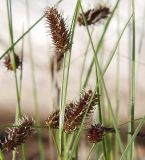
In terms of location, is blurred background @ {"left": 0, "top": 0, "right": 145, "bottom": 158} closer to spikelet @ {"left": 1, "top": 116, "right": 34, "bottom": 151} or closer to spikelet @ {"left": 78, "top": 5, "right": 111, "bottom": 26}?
spikelet @ {"left": 78, "top": 5, "right": 111, "bottom": 26}

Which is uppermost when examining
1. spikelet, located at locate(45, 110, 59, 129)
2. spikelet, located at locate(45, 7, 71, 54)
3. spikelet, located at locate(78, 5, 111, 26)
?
spikelet, located at locate(78, 5, 111, 26)

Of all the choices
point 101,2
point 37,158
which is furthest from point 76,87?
point 101,2

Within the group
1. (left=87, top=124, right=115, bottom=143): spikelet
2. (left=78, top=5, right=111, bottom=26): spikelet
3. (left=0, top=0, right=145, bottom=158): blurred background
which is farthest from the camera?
(left=0, top=0, right=145, bottom=158): blurred background

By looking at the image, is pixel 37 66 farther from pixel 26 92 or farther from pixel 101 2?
pixel 101 2

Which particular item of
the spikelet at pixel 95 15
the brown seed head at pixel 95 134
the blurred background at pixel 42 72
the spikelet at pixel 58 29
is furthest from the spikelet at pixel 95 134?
the blurred background at pixel 42 72

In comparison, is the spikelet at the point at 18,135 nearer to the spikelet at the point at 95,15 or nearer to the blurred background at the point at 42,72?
the spikelet at the point at 95,15

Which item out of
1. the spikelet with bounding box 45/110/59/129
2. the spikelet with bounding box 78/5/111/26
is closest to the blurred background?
the spikelet with bounding box 78/5/111/26
